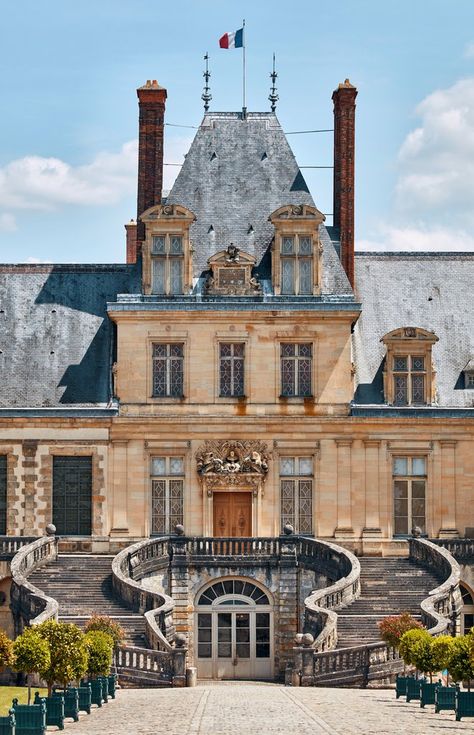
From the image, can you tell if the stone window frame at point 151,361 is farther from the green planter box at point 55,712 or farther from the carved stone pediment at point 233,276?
the green planter box at point 55,712

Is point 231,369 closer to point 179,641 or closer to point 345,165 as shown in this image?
point 345,165

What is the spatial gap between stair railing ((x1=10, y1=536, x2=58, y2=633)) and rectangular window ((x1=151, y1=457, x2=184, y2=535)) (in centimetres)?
336

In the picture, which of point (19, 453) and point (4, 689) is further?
point (19, 453)

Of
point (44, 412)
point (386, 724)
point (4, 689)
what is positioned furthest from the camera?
point (44, 412)

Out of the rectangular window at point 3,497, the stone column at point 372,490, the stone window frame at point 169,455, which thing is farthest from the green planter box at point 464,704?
the rectangular window at point 3,497

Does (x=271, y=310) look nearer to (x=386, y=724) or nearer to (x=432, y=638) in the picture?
(x=432, y=638)

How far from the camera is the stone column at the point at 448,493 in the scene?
52.8 m

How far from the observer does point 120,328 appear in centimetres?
5269

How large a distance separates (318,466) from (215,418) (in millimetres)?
3456

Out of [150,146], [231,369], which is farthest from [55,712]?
[150,146]

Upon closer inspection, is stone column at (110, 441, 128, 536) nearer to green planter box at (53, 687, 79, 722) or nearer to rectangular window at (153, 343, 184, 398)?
rectangular window at (153, 343, 184, 398)

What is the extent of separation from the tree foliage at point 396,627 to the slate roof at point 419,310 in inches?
487

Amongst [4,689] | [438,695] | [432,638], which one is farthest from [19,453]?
[438,695]

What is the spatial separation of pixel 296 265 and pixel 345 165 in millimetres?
4422
